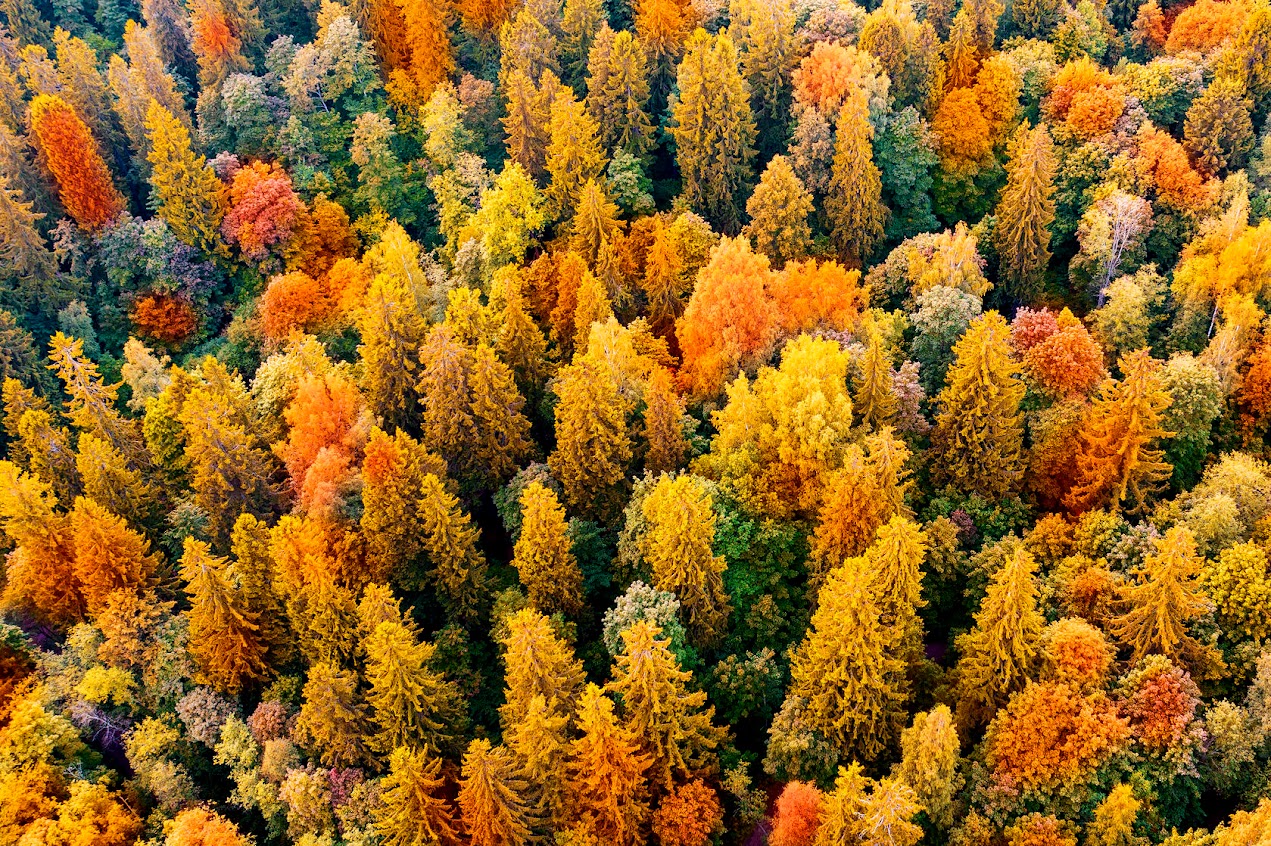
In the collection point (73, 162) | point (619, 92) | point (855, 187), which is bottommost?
point (855, 187)

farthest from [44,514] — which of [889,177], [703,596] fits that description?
[889,177]

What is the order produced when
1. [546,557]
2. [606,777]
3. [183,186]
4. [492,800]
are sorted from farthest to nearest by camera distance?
[183,186] → [546,557] → [606,777] → [492,800]

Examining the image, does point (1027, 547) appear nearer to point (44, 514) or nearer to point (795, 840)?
point (795, 840)

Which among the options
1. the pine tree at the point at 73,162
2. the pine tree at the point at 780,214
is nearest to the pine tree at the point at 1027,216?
the pine tree at the point at 780,214

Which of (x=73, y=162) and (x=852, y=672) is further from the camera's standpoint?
(x=73, y=162)

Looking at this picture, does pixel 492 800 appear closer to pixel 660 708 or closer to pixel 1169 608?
pixel 660 708

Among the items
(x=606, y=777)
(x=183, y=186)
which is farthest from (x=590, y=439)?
(x=183, y=186)
